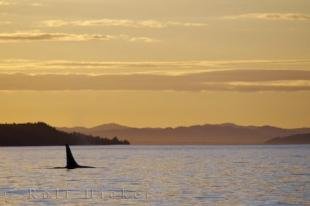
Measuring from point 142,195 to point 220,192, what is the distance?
23.6 feet

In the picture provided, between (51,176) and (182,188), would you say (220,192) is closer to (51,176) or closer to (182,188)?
(182,188)

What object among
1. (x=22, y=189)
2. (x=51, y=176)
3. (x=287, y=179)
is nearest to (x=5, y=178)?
(x=51, y=176)

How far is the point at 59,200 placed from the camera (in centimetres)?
7750

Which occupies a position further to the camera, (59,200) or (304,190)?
(304,190)

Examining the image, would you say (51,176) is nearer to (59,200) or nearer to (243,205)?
(59,200)

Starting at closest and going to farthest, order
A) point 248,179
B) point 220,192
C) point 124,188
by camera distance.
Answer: point 220,192, point 124,188, point 248,179

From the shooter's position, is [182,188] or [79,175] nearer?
[182,188]

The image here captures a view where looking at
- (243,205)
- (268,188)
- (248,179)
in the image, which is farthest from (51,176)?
(243,205)

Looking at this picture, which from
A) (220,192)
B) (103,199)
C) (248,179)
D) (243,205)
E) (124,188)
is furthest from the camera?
(248,179)

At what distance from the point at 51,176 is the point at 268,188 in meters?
28.8

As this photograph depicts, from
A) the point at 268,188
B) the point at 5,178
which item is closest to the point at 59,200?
the point at 268,188

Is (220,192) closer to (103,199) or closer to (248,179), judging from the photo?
(103,199)

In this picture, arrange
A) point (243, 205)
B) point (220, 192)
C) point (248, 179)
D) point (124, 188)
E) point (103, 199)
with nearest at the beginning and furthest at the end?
1. point (243, 205)
2. point (103, 199)
3. point (220, 192)
4. point (124, 188)
5. point (248, 179)

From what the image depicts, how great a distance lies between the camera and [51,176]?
112562mm
